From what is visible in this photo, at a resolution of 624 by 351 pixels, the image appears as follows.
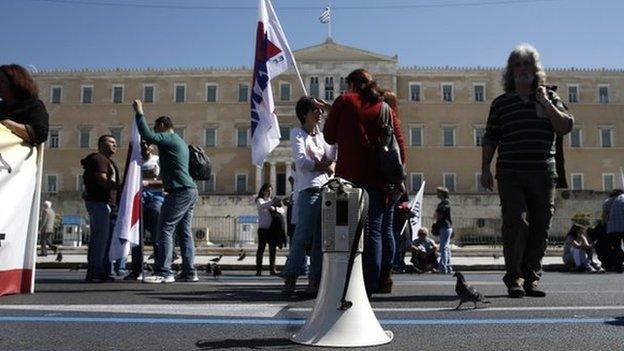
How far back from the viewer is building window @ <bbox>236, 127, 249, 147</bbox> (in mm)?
54531

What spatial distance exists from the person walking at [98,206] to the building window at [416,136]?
49402 millimetres

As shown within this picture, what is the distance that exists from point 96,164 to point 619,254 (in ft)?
29.2

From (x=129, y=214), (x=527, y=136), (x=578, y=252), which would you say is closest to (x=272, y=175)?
(x=578, y=252)

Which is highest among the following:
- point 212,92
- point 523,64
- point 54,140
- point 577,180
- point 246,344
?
point 212,92

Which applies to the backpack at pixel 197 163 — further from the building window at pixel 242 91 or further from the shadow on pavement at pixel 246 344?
the building window at pixel 242 91

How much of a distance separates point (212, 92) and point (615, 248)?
157ft

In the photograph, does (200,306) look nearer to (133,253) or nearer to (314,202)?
(314,202)

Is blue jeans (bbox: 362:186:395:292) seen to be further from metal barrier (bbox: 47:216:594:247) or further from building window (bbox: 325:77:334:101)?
building window (bbox: 325:77:334:101)

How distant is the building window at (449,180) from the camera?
178 feet

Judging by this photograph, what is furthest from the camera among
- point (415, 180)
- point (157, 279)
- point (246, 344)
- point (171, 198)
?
point (415, 180)

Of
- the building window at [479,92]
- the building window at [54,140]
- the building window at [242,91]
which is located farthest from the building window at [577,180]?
the building window at [54,140]

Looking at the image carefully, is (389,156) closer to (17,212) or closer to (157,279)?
(17,212)

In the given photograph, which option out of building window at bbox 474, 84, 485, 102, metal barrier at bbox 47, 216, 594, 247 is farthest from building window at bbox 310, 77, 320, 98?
metal barrier at bbox 47, 216, 594, 247

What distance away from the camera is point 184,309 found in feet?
12.7
